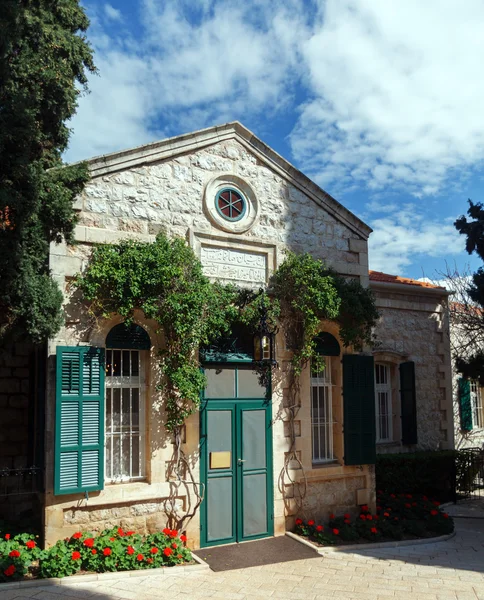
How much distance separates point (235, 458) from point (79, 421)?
2440 mm

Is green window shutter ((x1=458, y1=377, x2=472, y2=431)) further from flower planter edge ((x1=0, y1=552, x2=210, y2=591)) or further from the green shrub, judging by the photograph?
the green shrub

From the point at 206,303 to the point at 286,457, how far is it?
111 inches

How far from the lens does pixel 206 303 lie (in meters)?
8.26

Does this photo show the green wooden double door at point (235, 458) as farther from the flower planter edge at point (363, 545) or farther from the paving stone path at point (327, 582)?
the paving stone path at point (327, 582)

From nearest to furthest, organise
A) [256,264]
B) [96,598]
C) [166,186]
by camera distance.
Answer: [96,598] → [166,186] → [256,264]

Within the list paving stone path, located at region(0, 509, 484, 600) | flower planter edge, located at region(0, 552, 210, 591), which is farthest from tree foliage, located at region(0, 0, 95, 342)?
paving stone path, located at region(0, 509, 484, 600)

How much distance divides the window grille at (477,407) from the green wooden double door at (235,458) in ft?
27.1

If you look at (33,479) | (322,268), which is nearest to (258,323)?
(322,268)

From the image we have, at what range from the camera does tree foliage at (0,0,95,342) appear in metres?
6.58

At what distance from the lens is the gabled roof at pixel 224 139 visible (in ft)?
27.3

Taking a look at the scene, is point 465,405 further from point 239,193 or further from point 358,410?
point 239,193

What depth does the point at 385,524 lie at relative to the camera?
9477mm

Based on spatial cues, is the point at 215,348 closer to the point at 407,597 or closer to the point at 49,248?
the point at 49,248

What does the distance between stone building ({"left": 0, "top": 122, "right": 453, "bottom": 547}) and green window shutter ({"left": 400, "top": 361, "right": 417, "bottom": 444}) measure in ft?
8.90
